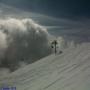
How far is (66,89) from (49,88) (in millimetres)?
Answer: 3970

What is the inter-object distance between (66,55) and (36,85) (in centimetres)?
2301

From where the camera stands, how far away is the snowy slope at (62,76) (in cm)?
4353

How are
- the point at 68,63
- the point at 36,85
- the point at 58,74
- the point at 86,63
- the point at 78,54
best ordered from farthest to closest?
the point at 78,54
the point at 68,63
the point at 86,63
the point at 58,74
the point at 36,85

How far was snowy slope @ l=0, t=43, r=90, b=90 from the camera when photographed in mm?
43531

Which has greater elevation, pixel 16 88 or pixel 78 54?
pixel 78 54

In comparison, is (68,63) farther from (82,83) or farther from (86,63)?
(82,83)

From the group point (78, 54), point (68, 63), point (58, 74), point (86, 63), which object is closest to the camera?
point (58, 74)

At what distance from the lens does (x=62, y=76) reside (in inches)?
1944

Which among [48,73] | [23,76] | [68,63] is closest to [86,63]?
[68,63]

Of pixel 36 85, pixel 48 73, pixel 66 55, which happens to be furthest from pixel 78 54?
pixel 36 85

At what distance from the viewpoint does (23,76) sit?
57781mm

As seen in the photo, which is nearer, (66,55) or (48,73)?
(48,73)

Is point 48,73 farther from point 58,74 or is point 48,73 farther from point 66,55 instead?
point 66,55

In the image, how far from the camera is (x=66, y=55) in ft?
222
